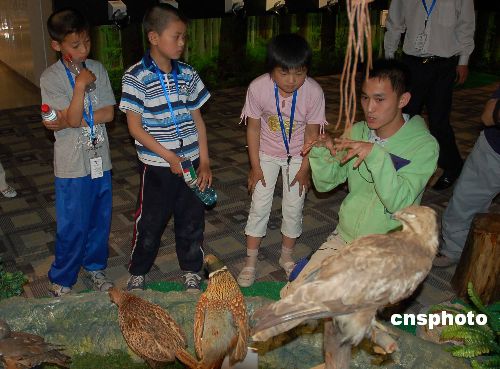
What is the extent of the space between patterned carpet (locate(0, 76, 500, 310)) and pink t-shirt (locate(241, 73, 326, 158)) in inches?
43.2

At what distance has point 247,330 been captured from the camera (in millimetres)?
2436

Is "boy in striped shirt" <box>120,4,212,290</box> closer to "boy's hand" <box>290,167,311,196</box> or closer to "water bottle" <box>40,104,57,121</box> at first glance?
"water bottle" <box>40,104,57,121</box>

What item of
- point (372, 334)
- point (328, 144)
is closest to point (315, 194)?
point (328, 144)

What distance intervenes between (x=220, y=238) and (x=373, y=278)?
122 inches

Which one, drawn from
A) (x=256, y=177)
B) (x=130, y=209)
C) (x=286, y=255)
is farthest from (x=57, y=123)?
(x=130, y=209)

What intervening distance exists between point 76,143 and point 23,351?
1369 mm

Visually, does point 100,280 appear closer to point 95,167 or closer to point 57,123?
point 95,167

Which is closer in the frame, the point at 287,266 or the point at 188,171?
the point at 188,171

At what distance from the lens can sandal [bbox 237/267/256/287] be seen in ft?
12.6

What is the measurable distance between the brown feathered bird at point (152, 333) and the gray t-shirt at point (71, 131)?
1.05 meters

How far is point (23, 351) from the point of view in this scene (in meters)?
2.29

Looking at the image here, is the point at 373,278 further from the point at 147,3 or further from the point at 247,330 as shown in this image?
the point at 147,3

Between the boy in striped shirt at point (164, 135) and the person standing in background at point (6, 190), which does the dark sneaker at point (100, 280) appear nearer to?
the boy in striped shirt at point (164, 135)

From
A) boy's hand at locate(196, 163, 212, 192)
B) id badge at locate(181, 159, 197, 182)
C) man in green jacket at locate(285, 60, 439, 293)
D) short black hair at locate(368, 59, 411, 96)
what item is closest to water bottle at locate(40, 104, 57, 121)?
id badge at locate(181, 159, 197, 182)
